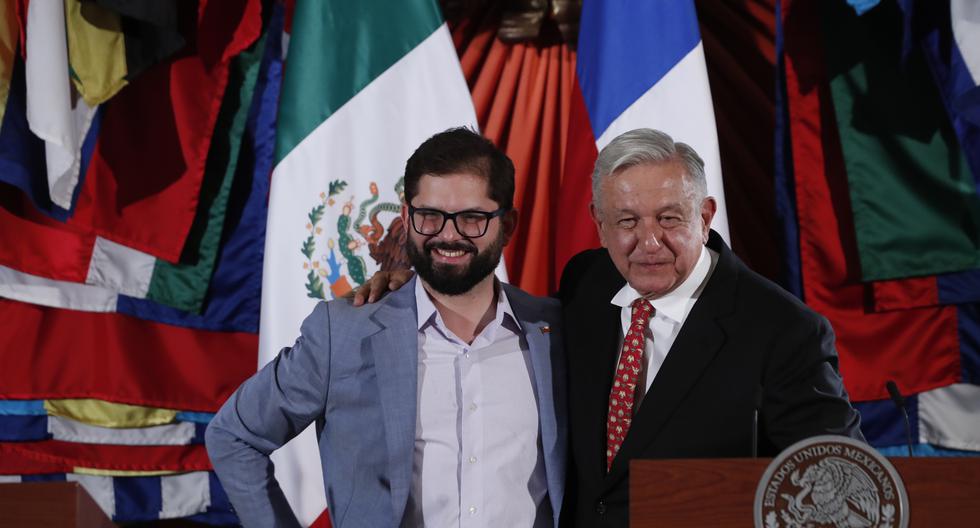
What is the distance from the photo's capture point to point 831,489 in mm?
1394

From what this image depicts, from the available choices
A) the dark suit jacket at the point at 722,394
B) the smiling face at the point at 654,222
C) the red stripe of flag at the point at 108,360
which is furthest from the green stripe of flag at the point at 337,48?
the dark suit jacket at the point at 722,394

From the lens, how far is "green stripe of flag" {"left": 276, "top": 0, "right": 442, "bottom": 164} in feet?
9.80

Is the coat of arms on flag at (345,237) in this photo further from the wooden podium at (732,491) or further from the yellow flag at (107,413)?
the wooden podium at (732,491)

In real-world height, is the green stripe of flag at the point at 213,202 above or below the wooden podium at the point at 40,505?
above

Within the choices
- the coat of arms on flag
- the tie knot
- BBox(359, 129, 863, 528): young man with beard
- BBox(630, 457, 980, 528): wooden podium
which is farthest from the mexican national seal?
the coat of arms on flag

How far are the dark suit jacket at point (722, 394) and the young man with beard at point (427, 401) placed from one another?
65 mm

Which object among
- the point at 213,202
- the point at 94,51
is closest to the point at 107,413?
the point at 213,202

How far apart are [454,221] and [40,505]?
0.84 m

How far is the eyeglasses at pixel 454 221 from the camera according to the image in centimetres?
197

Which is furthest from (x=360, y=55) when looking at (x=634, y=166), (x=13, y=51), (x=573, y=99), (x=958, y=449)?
(x=958, y=449)

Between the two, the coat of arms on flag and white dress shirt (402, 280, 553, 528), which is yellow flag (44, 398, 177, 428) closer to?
the coat of arms on flag

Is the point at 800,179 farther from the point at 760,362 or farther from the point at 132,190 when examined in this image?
the point at 132,190

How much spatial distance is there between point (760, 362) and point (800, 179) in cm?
146

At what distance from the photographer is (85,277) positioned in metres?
3.08
